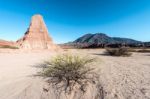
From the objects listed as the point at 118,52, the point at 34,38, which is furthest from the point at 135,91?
the point at 34,38

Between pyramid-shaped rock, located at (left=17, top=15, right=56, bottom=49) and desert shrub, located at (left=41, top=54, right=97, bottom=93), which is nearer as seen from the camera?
desert shrub, located at (left=41, top=54, right=97, bottom=93)

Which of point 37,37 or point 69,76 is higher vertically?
point 37,37

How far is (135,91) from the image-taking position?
3529mm

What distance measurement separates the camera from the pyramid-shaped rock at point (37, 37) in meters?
58.4

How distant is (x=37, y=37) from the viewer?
6188 centimetres

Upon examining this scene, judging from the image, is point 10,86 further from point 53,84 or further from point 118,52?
point 118,52

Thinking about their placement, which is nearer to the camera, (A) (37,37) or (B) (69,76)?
(B) (69,76)

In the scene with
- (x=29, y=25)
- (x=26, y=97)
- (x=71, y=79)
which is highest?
(x=29, y=25)

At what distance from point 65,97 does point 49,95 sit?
45 centimetres

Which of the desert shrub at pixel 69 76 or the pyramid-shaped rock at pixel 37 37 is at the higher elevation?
the pyramid-shaped rock at pixel 37 37

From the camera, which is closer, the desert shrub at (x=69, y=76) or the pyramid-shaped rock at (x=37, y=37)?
the desert shrub at (x=69, y=76)

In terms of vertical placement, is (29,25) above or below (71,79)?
above

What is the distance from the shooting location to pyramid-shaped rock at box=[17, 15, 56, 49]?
58.4 metres

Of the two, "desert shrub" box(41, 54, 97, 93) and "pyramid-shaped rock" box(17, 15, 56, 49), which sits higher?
"pyramid-shaped rock" box(17, 15, 56, 49)
